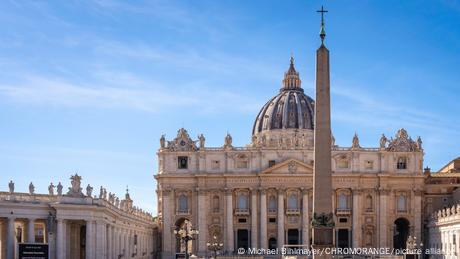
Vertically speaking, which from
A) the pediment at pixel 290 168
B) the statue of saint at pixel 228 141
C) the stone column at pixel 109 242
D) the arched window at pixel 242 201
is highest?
the statue of saint at pixel 228 141

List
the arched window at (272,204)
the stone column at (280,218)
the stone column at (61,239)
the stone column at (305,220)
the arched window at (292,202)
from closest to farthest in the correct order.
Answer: the stone column at (61,239)
the stone column at (305,220)
the stone column at (280,218)
the arched window at (292,202)
the arched window at (272,204)

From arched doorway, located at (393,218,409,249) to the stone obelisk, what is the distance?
236ft

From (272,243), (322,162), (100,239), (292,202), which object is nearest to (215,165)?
(292,202)

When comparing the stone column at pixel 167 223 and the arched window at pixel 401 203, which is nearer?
the stone column at pixel 167 223

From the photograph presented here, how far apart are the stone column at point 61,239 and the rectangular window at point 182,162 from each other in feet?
152

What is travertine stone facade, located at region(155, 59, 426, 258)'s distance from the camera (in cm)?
Answer: 10388

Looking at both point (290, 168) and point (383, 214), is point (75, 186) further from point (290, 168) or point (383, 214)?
point (383, 214)

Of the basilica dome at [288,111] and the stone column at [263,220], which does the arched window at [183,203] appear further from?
the basilica dome at [288,111]

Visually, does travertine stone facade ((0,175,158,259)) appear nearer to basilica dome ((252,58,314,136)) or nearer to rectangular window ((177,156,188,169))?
rectangular window ((177,156,188,169))

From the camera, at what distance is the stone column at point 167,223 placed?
10338 cm

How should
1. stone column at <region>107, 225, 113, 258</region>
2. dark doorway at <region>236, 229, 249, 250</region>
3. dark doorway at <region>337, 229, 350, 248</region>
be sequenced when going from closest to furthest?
stone column at <region>107, 225, 113, 258</region>, dark doorway at <region>337, 229, 350, 248</region>, dark doorway at <region>236, 229, 249, 250</region>

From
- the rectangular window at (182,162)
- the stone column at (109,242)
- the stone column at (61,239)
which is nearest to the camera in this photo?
the stone column at (61,239)

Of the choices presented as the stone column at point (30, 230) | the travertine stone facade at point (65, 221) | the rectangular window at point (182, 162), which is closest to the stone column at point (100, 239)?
the travertine stone facade at point (65, 221)

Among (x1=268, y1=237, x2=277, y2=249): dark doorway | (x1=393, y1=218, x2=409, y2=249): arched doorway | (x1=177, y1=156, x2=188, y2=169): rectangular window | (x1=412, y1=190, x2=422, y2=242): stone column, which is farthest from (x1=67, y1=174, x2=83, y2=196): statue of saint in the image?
(x1=393, y1=218, x2=409, y2=249): arched doorway
